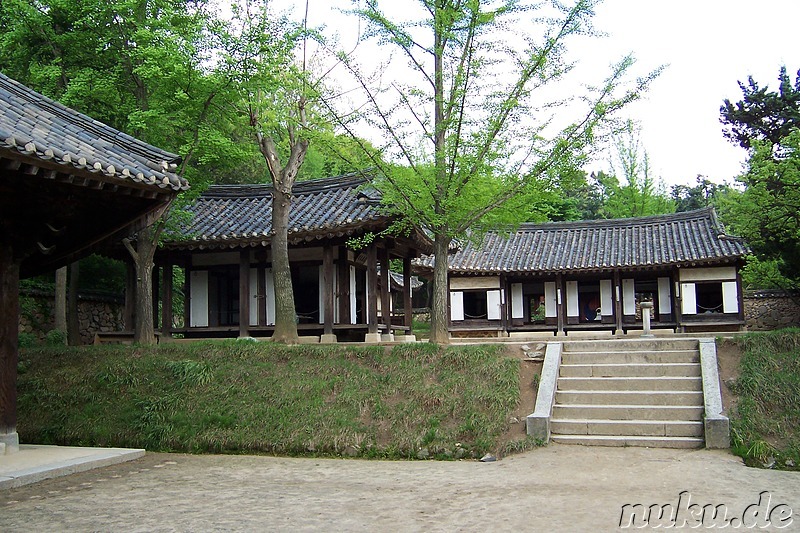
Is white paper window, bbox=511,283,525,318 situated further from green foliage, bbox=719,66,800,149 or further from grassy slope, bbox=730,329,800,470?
grassy slope, bbox=730,329,800,470

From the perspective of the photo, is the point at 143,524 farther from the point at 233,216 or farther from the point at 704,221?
the point at 704,221

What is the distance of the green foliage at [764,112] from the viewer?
89.8 feet

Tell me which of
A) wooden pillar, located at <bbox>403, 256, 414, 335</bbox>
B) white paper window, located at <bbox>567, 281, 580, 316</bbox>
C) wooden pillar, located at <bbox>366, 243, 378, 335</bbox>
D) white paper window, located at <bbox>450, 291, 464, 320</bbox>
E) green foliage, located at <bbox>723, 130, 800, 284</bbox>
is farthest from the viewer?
white paper window, located at <bbox>450, 291, 464, 320</bbox>

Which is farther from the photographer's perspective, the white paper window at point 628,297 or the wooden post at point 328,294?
the white paper window at point 628,297

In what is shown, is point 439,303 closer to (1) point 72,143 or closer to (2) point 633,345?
(2) point 633,345

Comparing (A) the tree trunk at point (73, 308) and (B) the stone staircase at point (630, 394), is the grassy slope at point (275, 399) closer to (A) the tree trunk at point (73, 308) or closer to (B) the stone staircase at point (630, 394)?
(B) the stone staircase at point (630, 394)

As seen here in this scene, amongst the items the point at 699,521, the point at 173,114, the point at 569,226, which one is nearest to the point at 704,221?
the point at 569,226

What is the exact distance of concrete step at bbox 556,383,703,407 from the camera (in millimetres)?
11109

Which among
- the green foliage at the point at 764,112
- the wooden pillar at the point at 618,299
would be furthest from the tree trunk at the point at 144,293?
the green foliage at the point at 764,112

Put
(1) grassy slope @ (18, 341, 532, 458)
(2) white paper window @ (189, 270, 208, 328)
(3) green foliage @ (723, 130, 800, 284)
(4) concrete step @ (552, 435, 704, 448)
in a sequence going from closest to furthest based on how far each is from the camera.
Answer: (4) concrete step @ (552, 435, 704, 448) → (1) grassy slope @ (18, 341, 532, 458) → (3) green foliage @ (723, 130, 800, 284) → (2) white paper window @ (189, 270, 208, 328)

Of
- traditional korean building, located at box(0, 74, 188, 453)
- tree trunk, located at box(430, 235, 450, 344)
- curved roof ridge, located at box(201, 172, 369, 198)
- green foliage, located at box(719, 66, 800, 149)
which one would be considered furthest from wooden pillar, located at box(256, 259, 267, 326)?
green foliage, located at box(719, 66, 800, 149)

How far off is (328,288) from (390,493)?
1027 centimetres

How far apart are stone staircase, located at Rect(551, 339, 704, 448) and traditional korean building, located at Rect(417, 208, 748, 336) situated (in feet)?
40.7

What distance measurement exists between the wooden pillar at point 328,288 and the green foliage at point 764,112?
19.8 metres
